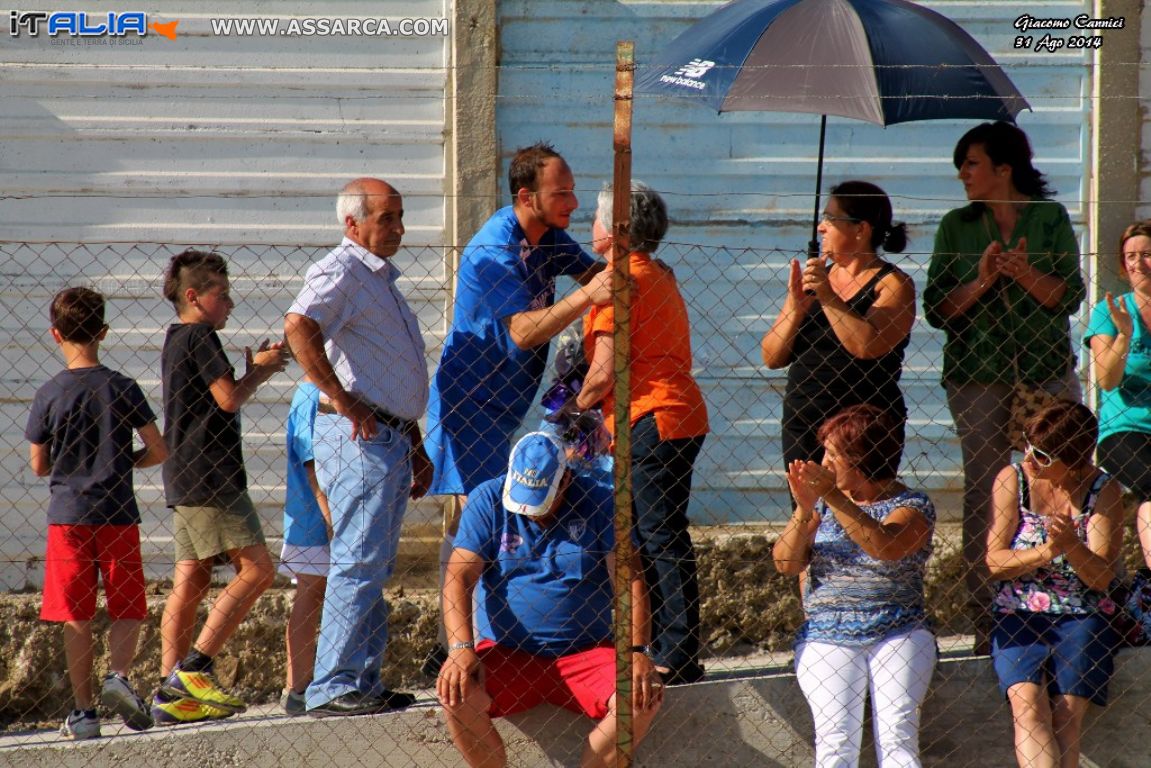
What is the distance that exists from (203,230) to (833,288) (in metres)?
2.86

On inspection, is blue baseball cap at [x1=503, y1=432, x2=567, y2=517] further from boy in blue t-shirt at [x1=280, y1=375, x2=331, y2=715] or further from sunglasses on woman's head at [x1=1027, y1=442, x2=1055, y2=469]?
sunglasses on woman's head at [x1=1027, y1=442, x2=1055, y2=469]

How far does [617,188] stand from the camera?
3678 mm

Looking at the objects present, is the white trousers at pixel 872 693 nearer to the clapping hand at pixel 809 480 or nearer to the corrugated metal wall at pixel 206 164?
the clapping hand at pixel 809 480

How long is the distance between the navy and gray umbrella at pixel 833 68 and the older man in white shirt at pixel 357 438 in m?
1.12

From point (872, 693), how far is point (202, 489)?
211 centimetres

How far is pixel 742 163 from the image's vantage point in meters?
6.09

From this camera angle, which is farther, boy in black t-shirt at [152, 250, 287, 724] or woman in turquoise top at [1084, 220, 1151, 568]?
woman in turquoise top at [1084, 220, 1151, 568]

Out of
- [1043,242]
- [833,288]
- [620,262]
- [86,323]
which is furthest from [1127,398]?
[86,323]

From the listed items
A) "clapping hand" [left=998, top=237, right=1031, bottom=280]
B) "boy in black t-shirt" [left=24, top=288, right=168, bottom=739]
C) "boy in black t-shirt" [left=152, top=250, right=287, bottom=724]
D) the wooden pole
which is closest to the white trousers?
the wooden pole

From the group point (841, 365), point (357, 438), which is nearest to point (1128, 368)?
point (841, 365)

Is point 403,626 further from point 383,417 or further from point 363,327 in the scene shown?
point 363,327

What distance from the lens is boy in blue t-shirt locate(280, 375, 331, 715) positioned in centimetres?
441

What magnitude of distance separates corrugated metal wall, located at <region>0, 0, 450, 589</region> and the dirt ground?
0.57 meters

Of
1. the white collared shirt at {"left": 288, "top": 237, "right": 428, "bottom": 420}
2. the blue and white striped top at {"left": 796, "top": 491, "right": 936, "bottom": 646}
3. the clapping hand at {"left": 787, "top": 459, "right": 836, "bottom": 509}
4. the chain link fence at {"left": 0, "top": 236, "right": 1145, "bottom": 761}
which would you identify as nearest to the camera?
the clapping hand at {"left": 787, "top": 459, "right": 836, "bottom": 509}
